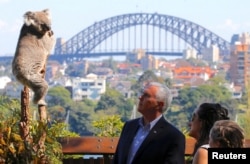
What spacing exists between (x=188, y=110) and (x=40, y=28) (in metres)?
63.9

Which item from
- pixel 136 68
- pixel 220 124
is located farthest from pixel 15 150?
pixel 136 68

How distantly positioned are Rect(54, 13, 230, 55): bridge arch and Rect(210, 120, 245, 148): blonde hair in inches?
5100

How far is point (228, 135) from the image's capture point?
3.29m

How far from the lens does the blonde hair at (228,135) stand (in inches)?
129

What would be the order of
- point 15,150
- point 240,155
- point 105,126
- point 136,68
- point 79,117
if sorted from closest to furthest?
point 240,155
point 15,150
point 105,126
point 79,117
point 136,68

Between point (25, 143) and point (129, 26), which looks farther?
point (129, 26)

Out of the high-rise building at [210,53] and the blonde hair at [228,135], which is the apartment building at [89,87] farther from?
the blonde hair at [228,135]

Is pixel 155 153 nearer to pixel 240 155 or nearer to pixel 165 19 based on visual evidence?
pixel 240 155

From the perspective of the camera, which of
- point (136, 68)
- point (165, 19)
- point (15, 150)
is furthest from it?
point (165, 19)

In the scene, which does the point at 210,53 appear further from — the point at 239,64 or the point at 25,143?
the point at 25,143

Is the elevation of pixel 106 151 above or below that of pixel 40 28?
below

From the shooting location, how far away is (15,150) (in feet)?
14.0

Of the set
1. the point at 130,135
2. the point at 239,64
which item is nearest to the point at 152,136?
the point at 130,135

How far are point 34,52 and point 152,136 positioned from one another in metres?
0.97
